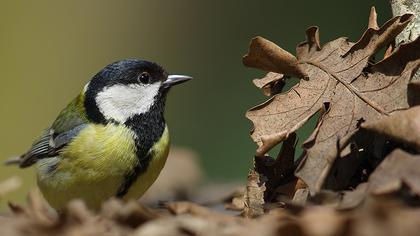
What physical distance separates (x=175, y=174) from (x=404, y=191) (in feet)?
7.56

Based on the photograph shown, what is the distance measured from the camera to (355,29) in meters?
5.20

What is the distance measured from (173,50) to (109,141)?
412 centimetres

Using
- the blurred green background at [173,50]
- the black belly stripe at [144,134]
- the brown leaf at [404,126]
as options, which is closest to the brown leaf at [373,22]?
the brown leaf at [404,126]

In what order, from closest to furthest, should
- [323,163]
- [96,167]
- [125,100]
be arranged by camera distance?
[323,163], [96,167], [125,100]

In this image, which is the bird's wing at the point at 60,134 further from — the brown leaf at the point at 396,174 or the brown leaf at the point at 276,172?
the brown leaf at the point at 396,174

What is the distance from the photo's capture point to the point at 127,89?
3049 mm

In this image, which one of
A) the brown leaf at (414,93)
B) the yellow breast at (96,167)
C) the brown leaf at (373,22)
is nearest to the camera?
the brown leaf at (414,93)

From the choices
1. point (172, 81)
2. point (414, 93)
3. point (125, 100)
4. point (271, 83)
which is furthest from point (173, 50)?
point (414, 93)

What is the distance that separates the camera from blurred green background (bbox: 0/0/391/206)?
544 cm

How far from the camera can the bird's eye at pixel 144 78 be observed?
121 inches

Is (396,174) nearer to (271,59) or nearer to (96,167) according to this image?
(271,59)

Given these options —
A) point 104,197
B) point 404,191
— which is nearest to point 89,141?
point 104,197

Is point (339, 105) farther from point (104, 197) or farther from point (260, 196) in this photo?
point (104, 197)

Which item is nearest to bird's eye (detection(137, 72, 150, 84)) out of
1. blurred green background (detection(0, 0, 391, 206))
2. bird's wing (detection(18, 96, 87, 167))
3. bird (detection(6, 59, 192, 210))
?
bird (detection(6, 59, 192, 210))
